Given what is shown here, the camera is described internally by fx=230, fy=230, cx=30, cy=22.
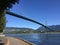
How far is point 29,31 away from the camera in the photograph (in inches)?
6860

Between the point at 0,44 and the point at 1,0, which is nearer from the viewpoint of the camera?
the point at 1,0

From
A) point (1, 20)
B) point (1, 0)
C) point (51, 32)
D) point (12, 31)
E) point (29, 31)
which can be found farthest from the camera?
point (29, 31)

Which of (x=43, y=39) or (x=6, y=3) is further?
(x=43, y=39)

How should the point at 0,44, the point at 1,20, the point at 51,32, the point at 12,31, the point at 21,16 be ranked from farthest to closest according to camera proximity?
the point at 12,31
the point at 51,32
the point at 21,16
the point at 1,20
the point at 0,44

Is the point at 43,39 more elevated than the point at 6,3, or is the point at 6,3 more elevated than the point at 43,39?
the point at 43,39

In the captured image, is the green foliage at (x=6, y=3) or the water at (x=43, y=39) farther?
the water at (x=43, y=39)

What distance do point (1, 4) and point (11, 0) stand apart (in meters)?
0.81

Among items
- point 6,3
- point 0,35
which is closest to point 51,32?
point 0,35

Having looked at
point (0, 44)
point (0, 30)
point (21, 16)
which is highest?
point (21, 16)

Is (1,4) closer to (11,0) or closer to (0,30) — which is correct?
(11,0)

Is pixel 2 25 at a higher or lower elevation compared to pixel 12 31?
lower

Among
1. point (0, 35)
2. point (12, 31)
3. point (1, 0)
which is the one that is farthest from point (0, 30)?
point (12, 31)

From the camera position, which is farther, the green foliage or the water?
the water

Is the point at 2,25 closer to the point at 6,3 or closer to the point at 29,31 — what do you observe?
the point at 6,3
